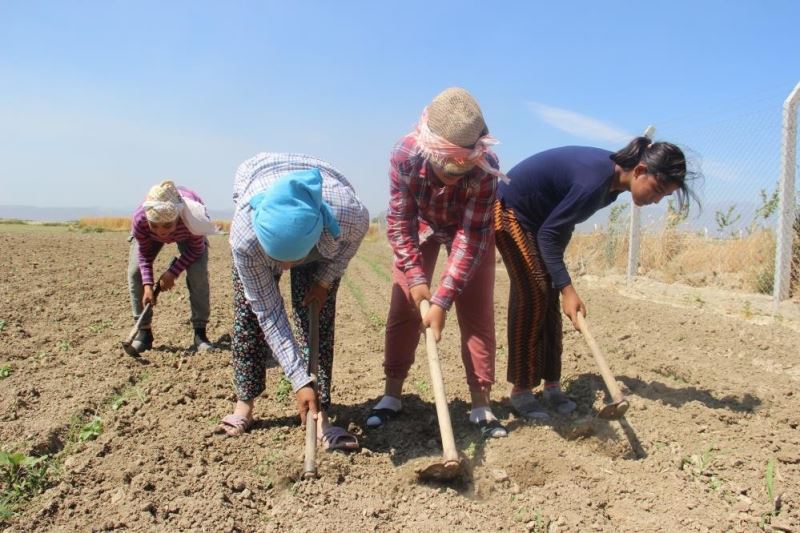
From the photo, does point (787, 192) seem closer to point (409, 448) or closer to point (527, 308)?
point (527, 308)

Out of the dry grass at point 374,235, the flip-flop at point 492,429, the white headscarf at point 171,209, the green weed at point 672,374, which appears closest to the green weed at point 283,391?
the flip-flop at point 492,429

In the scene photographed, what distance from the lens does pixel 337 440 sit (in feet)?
8.86

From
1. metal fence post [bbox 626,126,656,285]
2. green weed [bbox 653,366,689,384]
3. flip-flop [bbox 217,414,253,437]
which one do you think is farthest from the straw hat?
metal fence post [bbox 626,126,656,285]

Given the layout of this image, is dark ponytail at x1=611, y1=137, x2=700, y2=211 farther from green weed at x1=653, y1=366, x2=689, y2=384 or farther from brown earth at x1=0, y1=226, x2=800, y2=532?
green weed at x1=653, y1=366, x2=689, y2=384

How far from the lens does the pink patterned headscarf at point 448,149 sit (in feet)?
7.71

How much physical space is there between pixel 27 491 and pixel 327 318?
137 cm

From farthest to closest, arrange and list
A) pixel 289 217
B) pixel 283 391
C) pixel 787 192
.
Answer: pixel 787 192, pixel 283 391, pixel 289 217

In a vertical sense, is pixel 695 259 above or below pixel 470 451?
above

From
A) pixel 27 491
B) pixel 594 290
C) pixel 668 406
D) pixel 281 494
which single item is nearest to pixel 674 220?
pixel 594 290

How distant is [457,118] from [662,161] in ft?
3.25

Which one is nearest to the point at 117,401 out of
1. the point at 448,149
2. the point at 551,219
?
the point at 448,149

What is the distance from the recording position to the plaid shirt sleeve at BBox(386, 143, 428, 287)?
2.73 meters

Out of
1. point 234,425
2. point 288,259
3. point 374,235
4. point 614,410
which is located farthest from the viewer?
point 374,235

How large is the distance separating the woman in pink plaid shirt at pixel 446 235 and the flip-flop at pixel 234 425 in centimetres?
59
